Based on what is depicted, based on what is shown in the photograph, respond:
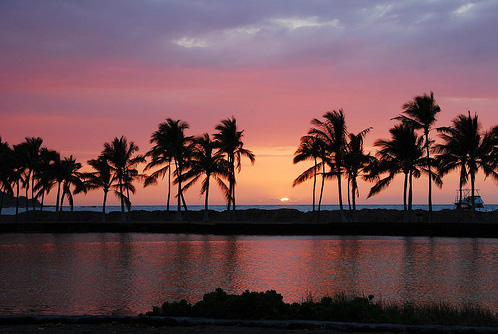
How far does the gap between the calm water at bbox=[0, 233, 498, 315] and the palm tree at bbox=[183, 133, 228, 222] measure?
24.1 m

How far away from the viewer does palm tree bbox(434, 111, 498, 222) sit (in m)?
48.9

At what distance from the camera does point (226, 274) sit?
907 inches

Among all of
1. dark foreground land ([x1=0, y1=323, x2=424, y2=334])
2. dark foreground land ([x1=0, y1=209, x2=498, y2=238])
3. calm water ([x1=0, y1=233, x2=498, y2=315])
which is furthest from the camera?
dark foreground land ([x1=0, y1=209, x2=498, y2=238])

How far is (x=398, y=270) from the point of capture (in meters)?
24.0

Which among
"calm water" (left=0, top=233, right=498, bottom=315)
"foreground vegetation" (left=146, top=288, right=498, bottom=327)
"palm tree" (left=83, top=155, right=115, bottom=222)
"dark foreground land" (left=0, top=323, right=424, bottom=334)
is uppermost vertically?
"palm tree" (left=83, top=155, right=115, bottom=222)

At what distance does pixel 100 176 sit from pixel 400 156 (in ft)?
123

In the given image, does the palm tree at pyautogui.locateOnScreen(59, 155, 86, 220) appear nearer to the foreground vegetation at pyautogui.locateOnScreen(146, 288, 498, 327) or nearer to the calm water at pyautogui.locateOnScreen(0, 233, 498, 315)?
the calm water at pyautogui.locateOnScreen(0, 233, 498, 315)

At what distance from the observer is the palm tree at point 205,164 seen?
6062 cm

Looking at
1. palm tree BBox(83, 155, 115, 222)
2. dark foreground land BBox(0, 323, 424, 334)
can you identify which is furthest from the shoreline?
palm tree BBox(83, 155, 115, 222)

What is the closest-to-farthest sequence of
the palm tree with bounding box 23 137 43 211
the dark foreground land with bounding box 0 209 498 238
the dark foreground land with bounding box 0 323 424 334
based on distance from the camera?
the dark foreground land with bounding box 0 323 424 334
the dark foreground land with bounding box 0 209 498 238
the palm tree with bounding box 23 137 43 211

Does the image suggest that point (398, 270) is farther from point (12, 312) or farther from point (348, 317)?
point (12, 312)

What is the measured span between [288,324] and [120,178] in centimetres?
6012

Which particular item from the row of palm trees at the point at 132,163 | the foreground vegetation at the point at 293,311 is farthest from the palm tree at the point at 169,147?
the foreground vegetation at the point at 293,311

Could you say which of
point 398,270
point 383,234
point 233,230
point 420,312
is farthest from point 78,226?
point 420,312
